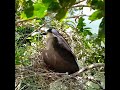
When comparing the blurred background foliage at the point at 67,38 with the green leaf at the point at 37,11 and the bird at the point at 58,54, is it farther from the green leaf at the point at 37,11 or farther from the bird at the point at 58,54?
the green leaf at the point at 37,11

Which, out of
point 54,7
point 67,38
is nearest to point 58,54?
point 67,38

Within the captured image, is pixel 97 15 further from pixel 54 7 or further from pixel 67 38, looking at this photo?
pixel 67 38

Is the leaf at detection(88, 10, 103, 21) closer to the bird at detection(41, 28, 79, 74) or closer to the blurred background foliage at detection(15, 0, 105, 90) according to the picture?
the blurred background foliage at detection(15, 0, 105, 90)

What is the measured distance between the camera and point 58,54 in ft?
3.50

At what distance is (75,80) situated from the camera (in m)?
0.86

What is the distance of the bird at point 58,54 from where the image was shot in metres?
1.04

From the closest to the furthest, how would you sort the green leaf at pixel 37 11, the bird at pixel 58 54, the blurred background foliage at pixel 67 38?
the green leaf at pixel 37 11 → the blurred background foliage at pixel 67 38 → the bird at pixel 58 54

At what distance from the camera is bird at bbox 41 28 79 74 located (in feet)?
3.40

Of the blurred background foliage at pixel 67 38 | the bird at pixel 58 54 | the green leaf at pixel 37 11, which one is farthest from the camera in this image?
the bird at pixel 58 54

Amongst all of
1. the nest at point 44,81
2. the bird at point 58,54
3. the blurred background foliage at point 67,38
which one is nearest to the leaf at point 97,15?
the blurred background foliage at point 67,38
